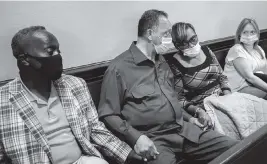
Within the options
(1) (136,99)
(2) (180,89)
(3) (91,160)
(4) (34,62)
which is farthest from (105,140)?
(2) (180,89)

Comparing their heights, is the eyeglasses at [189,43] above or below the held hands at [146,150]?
Answer: above

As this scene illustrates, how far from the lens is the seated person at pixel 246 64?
8.36 feet

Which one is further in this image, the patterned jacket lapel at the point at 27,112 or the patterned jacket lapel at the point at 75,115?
the patterned jacket lapel at the point at 75,115

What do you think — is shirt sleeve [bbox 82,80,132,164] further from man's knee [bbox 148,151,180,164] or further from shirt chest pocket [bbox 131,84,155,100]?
shirt chest pocket [bbox 131,84,155,100]

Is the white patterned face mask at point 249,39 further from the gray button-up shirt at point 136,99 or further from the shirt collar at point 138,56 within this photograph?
the shirt collar at point 138,56

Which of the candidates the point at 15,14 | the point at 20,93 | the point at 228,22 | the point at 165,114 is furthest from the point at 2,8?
the point at 228,22

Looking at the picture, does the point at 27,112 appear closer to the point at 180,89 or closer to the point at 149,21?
the point at 149,21

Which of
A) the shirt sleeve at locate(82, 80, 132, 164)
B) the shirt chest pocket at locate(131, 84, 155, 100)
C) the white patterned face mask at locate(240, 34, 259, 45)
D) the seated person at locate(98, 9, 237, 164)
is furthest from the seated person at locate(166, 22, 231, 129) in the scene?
the shirt sleeve at locate(82, 80, 132, 164)

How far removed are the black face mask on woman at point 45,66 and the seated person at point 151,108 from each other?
440mm

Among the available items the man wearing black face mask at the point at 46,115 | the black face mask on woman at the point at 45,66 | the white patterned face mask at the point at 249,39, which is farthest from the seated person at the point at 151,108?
the white patterned face mask at the point at 249,39

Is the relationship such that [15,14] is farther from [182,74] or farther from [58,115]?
[182,74]

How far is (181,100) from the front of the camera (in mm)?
2146

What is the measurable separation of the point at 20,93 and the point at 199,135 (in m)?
1.22

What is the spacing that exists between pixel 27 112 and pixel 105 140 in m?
0.51
